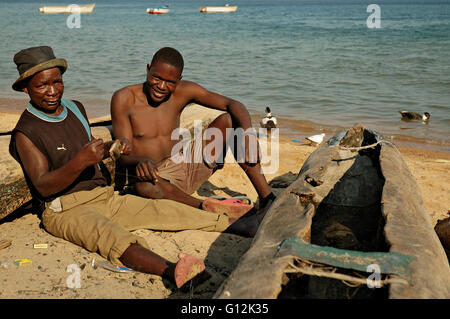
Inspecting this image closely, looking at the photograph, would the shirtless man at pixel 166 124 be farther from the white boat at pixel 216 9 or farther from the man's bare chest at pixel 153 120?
the white boat at pixel 216 9

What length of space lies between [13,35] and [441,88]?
22202 millimetres

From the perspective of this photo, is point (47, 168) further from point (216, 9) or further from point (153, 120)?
point (216, 9)

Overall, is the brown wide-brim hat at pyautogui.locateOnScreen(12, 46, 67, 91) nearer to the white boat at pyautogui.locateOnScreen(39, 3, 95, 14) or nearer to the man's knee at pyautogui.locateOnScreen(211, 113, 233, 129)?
the man's knee at pyautogui.locateOnScreen(211, 113, 233, 129)

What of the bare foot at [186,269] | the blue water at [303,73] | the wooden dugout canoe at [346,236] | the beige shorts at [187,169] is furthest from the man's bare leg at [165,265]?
the blue water at [303,73]

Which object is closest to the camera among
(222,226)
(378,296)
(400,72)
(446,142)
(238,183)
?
(378,296)

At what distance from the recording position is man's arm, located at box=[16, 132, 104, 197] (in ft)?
9.97

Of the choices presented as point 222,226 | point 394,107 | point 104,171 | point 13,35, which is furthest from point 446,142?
point 13,35

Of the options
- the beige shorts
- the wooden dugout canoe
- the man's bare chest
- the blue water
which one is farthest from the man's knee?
the blue water

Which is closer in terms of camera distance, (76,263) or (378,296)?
(378,296)

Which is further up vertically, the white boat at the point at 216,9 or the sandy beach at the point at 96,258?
the white boat at the point at 216,9

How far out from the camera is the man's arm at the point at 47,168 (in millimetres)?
3039

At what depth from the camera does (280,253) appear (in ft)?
7.61

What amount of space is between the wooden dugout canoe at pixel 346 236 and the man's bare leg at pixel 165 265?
0.46 m
